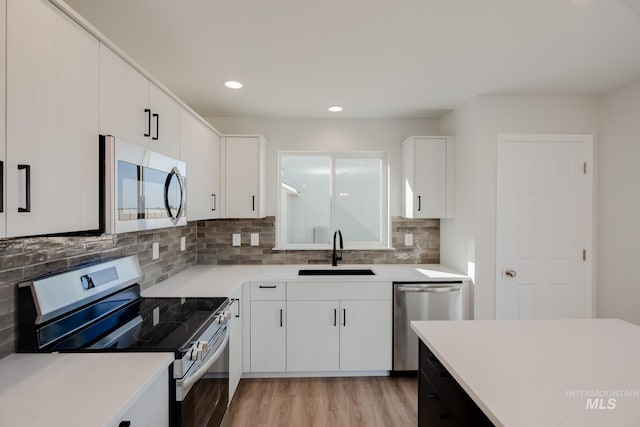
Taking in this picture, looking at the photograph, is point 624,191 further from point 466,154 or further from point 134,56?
point 134,56

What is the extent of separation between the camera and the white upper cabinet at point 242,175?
3.07 metres

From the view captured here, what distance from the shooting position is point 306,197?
11.6 ft

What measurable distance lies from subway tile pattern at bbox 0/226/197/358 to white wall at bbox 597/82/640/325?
363 centimetres

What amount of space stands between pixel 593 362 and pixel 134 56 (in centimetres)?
281

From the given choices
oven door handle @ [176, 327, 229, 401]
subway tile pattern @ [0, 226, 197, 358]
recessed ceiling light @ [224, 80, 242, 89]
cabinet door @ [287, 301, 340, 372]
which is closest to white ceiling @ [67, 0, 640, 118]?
recessed ceiling light @ [224, 80, 242, 89]

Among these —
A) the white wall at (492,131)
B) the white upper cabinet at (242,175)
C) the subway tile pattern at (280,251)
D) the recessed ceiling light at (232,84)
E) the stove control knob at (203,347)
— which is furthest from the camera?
the subway tile pattern at (280,251)

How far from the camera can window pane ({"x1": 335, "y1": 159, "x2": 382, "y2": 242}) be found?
3.51 meters

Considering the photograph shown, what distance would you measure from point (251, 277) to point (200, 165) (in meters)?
1.02

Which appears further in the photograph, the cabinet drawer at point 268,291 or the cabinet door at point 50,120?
the cabinet drawer at point 268,291

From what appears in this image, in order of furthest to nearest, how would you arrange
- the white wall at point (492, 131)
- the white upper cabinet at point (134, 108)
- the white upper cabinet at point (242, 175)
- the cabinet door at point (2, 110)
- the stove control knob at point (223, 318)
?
the white upper cabinet at point (242, 175), the white wall at point (492, 131), the stove control knob at point (223, 318), the white upper cabinet at point (134, 108), the cabinet door at point (2, 110)

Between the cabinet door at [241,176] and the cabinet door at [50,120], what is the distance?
182 cm

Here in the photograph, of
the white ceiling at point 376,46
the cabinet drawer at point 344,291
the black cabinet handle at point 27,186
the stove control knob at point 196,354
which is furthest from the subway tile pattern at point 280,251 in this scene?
the black cabinet handle at point 27,186

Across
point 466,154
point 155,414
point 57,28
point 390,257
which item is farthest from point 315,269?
point 57,28

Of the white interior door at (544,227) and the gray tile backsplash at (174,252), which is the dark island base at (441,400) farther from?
the gray tile backsplash at (174,252)
